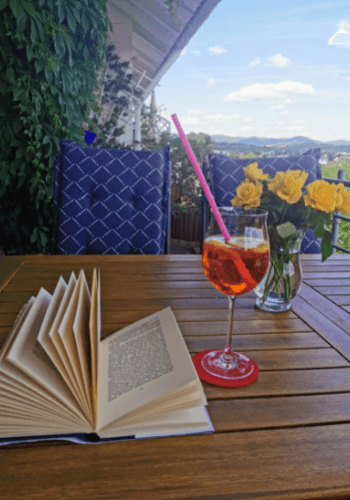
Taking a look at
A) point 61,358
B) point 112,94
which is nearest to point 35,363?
point 61,358

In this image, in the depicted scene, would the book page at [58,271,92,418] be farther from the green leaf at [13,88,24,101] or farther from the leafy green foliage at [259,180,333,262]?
the green leaf at [13,88,24,101]

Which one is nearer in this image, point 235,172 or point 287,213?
point 287,213

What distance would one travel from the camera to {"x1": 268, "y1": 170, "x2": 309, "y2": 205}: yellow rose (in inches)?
29.6

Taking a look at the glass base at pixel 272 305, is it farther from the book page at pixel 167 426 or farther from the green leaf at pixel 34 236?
the green leaf at pixel 34 236

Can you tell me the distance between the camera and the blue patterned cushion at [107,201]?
1534 mm

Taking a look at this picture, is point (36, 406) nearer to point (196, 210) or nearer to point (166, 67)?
point (196, 210)

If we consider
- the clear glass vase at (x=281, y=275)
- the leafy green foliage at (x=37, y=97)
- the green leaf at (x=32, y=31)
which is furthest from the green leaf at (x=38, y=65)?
the clear glass vase at (x=281, y=275)

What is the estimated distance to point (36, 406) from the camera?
434mm

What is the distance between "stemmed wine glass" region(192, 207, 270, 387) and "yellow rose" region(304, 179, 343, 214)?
0.20 metres

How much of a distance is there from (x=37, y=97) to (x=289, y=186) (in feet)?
6.29

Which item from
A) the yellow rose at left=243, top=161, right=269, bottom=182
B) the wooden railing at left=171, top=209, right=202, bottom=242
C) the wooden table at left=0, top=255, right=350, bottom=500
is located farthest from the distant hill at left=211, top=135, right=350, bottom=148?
the wooden table at left=0, top=255, right=350, bottom=500

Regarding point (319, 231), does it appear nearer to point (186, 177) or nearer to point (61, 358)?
point (61, 358)

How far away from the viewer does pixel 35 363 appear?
1.54 ft

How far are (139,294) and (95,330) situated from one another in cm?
43
